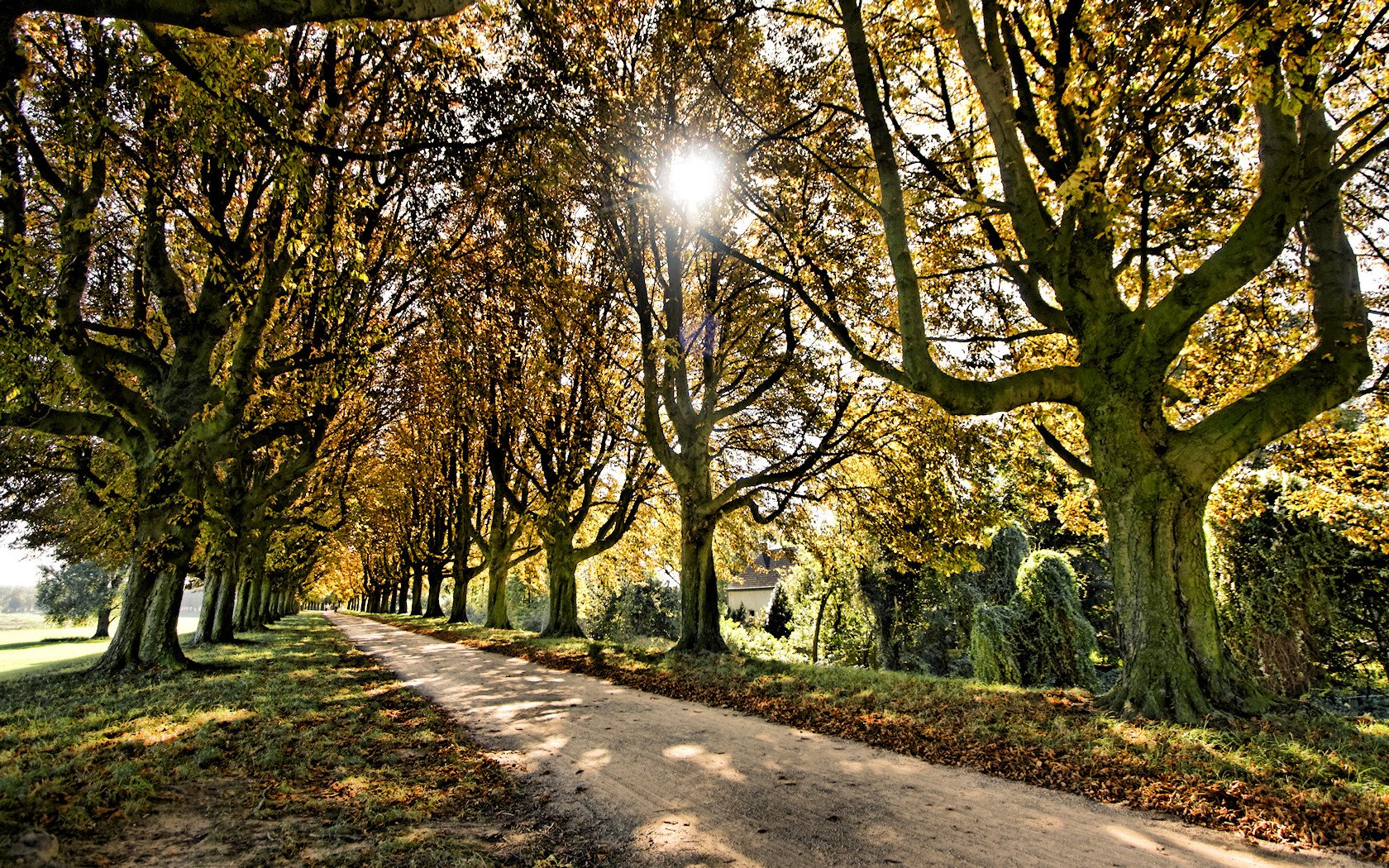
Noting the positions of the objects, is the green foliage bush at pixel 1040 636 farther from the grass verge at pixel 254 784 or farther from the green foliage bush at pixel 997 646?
the grass verge at pixel 254 784

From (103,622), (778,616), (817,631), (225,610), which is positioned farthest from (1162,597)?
(103,622)

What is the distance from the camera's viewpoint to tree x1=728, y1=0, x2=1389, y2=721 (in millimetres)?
6652

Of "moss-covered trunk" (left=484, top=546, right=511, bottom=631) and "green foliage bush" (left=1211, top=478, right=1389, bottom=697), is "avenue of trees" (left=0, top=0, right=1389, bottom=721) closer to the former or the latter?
"green foliage bush" (left=1211, top=478, right=1389, bottom=697)

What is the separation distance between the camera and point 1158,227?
336 inches

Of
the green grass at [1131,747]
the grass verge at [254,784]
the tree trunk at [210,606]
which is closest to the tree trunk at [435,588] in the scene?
the tree trunk at [210,606]

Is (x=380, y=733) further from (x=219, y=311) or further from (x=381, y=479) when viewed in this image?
(x=381, y=479)

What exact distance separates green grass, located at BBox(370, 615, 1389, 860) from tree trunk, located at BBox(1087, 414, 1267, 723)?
0.37 meters

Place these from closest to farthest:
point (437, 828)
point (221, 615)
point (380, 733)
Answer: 1. point (437, 828)
2. point (380, 733)
3. point (221, 615)

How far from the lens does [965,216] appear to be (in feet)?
35.4

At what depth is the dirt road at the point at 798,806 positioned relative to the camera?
144 inches

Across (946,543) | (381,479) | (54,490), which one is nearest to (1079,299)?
(946,543)

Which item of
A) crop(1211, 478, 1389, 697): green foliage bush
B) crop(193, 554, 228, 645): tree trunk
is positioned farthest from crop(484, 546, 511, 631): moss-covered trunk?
crop(1211, 478, 1389, 697): green foliage bush

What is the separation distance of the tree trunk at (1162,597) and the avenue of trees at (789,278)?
0.04 metres

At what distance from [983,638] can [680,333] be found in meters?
11.7
